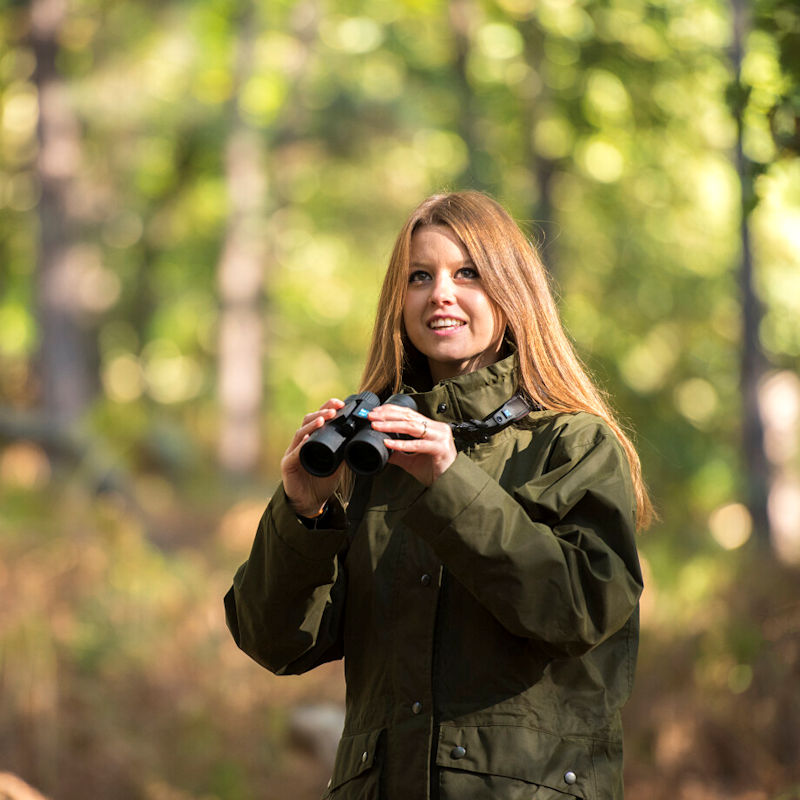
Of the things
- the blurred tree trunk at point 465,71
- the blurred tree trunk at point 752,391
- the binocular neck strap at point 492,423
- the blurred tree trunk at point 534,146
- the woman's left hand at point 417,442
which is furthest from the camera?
the blurred tree trunk at point 465,71

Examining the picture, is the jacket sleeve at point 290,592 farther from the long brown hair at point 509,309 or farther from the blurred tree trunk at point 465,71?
the blurred tree trunk at point 465,71

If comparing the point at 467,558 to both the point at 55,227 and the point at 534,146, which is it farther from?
the point at 55,227

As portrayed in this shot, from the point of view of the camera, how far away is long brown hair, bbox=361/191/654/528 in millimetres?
2605

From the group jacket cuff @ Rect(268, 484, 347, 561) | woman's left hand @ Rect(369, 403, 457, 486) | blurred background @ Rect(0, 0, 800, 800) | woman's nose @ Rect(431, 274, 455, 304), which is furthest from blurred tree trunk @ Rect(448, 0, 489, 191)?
woman's left hand @ Rect(369, 403, 457, 486)

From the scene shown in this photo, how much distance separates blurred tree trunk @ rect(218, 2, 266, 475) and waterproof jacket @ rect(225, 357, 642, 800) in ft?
49.8

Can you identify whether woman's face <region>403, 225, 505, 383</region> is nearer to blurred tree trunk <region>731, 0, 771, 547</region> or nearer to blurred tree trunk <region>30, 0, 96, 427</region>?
blurred tree trunk <region>731, 0, 771, 547</region>

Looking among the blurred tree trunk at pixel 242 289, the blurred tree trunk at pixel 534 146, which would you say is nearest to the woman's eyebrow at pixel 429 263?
the blurred tree trunk at pixel 534 146

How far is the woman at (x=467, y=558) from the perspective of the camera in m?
2.23

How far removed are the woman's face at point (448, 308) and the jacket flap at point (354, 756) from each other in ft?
2.55

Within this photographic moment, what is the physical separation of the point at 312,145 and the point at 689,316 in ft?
19.7

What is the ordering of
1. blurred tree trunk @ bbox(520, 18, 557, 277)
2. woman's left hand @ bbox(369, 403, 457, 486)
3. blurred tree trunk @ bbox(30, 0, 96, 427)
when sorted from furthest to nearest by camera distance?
blurred tree trunk @ bbox(30, 0, 96, 427) → blurred tree trunk @ bbox(520, 18, 557, 277) → woman's left hand @ bbox(369, 403, 457, 486)

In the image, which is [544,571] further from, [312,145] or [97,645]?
[312,145]

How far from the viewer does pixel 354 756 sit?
2.46 meters

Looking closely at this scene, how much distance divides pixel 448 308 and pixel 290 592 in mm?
663
